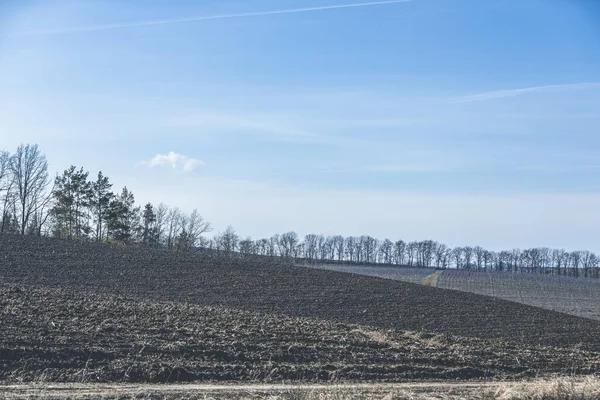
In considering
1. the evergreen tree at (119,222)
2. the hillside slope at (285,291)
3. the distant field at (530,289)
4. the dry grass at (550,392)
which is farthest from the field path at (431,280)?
the dry grass at (550,392)

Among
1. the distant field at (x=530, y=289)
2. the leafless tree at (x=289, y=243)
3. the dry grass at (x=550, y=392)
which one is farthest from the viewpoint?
the leafless tree at (x=289, y=243)

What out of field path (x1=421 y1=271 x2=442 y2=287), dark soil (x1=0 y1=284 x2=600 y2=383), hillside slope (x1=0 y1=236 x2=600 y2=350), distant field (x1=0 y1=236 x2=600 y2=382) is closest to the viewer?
dark soil (x1=0 y1=284 x2=600 y2=383)

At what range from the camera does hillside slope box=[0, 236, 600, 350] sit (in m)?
33.4

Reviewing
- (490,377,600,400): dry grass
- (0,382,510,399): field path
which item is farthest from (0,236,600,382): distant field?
(490,377,600,400): dry grass

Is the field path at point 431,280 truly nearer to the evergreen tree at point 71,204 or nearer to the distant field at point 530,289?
the distant field at point 530,289

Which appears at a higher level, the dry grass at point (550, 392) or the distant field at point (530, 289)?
the dry grass at point (550, 392)

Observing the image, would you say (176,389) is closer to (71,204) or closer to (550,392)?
(550,392)

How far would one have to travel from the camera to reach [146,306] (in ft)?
87.9

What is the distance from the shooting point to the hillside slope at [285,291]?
33.4 metres

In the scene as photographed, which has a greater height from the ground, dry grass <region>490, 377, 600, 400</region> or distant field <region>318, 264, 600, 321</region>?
dry grass <region>490, 377, 600, 400</region>

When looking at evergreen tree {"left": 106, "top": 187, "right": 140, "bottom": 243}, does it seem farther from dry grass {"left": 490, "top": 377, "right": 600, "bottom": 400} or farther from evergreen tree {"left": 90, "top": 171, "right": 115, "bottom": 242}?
dry grass {"left": 490, "top": 377, "right": 600, "bottom": 400}

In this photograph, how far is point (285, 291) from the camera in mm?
39625

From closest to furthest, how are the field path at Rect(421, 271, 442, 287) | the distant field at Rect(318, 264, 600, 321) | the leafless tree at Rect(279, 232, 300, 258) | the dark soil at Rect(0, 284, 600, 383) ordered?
1. the dark soil at Rect(0, 284, 600, 383)
2. the distant field at Rect(318, 264, 600, 321)
3. the field path at Rect(421, 271, 442, 287)
4. the leafless tree at Rect(279, 232, 300, 258)

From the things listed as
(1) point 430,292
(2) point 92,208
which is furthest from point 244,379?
(2) point 92,208
